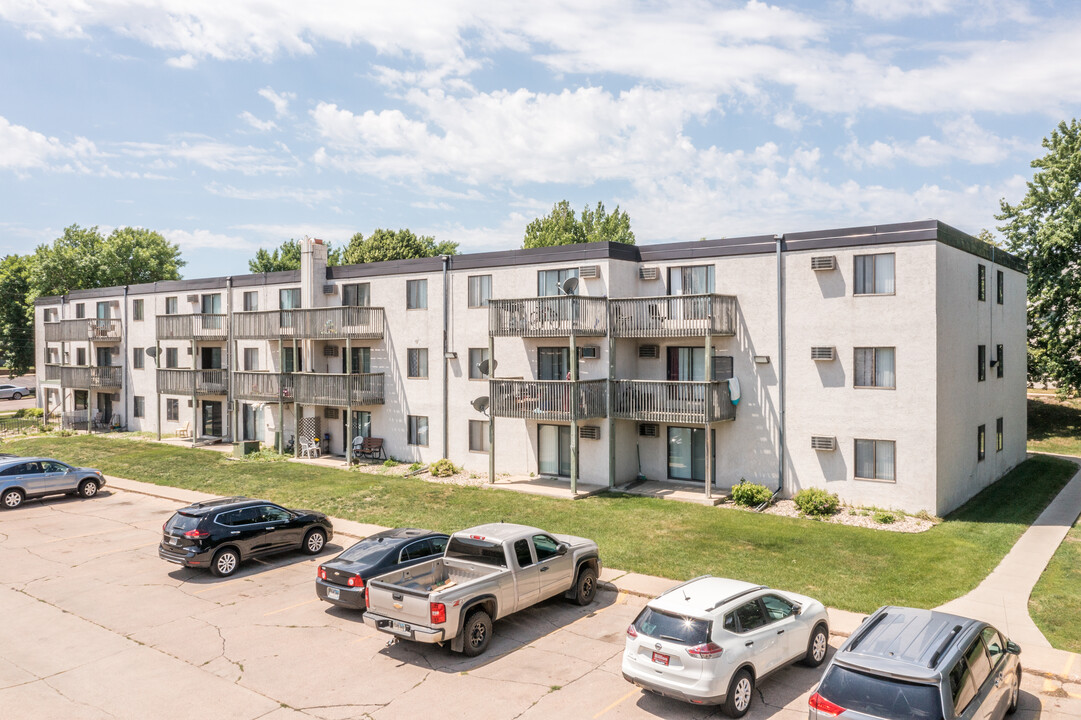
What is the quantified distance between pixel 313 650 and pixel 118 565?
8356 mm

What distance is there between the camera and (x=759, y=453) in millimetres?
23609

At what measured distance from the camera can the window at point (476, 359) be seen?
28.6 metres

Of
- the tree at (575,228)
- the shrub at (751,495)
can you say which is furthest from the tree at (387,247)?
the shrub at (751,495)

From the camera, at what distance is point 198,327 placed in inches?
1463

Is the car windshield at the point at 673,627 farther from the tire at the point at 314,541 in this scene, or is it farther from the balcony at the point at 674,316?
the balcony at the point at 674,316

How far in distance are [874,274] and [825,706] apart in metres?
16.8

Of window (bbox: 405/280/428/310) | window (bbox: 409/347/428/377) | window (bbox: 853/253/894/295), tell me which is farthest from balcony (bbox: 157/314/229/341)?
window (bbox: 853/253/894/295)

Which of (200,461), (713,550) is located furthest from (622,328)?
(200,461)

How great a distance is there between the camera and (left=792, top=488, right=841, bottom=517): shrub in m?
21.3

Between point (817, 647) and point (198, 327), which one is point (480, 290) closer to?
point (198, 327)

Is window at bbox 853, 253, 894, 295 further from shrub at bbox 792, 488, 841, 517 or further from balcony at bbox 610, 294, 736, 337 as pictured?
shrub at bbox 792, 488, 841, 517

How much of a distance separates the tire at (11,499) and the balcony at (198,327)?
526 inches

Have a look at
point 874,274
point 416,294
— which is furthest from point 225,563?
point 874,274

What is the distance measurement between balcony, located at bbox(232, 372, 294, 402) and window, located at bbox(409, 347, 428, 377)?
6265 millimetres
